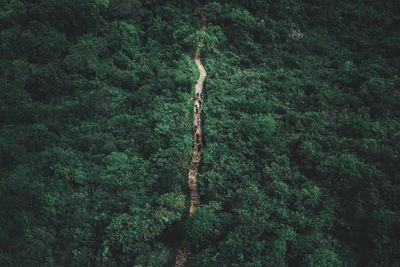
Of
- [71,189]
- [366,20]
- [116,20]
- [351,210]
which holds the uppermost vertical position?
[366,20]

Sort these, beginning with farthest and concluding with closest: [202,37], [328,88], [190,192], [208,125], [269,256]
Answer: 1. [202,37]
2. [328,88]
3. [208,125]
4. [190,192]
5. [269,256]

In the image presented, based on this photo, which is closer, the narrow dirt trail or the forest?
the forest

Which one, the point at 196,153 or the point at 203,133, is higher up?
the point at 203,133

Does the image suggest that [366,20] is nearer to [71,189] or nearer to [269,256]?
[269,256]

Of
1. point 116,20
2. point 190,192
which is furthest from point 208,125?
point 116,20

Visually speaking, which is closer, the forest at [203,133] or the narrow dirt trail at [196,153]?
the forest at [203,133]

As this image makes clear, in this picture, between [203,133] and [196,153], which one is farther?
[203,133]

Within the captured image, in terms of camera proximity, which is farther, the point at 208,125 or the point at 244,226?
the point at 208,125

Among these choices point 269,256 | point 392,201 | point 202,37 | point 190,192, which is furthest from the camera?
point 202,37
